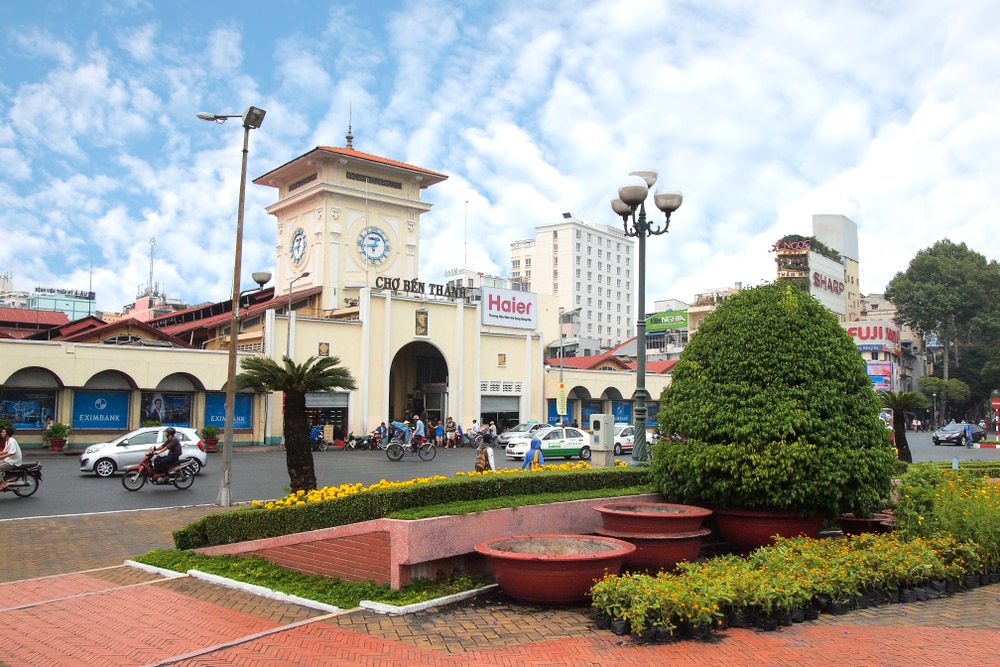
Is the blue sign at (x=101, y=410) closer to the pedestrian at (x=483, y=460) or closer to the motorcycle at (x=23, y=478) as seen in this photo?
the motorcycle at (x=23, y=478)

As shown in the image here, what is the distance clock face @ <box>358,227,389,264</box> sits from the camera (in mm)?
44344

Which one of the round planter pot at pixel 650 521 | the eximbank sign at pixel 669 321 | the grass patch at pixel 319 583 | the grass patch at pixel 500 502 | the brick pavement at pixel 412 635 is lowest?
the brick pavement at pixel 412 635

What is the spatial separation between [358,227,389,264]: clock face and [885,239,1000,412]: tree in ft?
178

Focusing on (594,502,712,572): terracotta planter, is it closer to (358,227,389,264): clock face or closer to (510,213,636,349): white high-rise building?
(358,227,389,264): clock face

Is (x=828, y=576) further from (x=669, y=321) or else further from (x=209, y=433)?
(x=669, y=321)

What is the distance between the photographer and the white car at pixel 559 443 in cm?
2902

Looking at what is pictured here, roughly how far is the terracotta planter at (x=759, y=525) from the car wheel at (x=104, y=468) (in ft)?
56.6

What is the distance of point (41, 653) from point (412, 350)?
37633 millimetres

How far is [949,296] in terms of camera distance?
74250 millimetres

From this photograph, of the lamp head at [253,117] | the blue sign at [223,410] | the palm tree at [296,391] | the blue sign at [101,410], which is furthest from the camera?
the blue sign at [223,410]

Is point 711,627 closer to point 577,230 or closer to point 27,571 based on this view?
point 27,571

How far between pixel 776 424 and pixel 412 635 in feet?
14.8

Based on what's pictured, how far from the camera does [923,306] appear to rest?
75.6m

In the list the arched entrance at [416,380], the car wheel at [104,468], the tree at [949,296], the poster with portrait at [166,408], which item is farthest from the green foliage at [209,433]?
the tree at [949,296]
